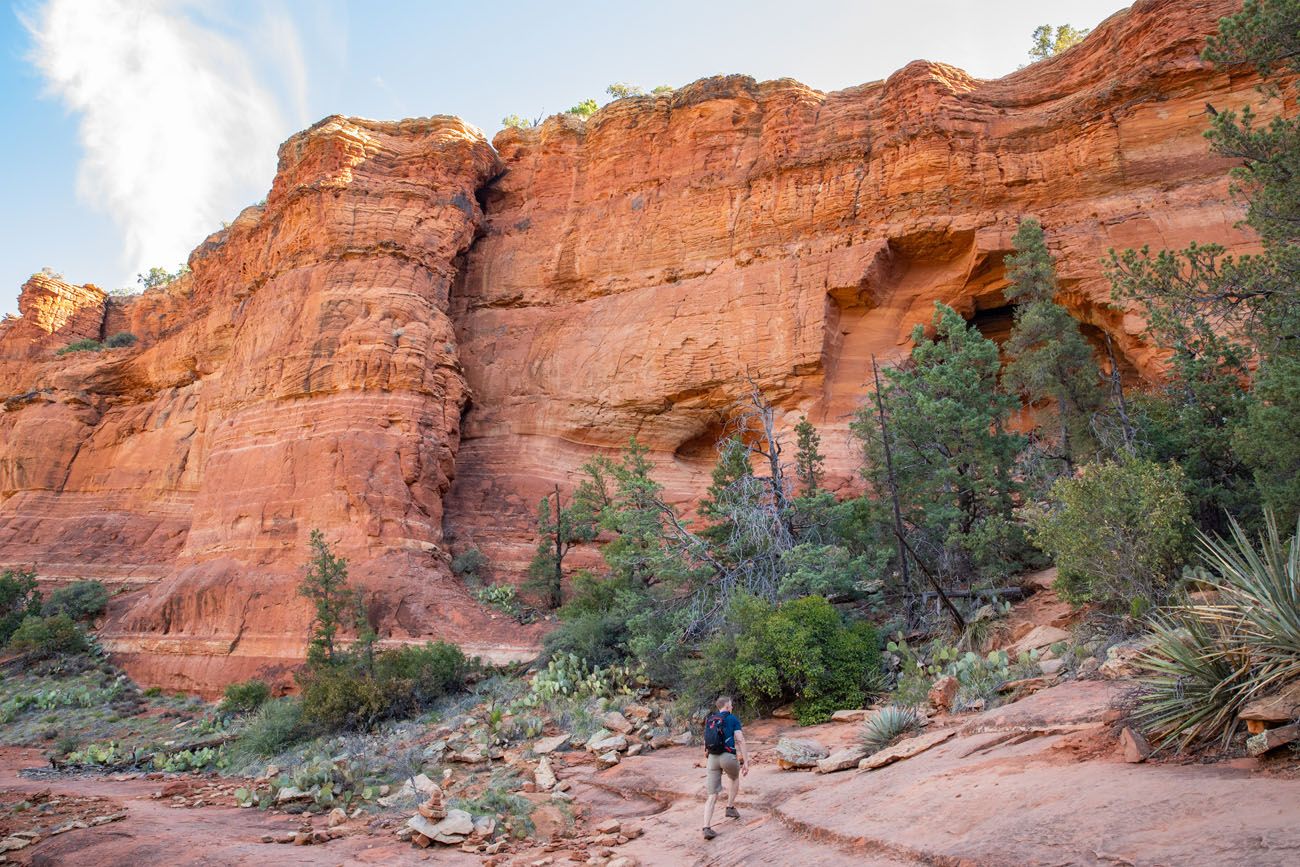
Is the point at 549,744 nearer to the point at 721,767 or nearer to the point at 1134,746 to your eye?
the point at 721,767

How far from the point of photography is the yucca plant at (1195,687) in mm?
5566

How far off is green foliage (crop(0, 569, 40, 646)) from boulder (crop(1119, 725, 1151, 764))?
32628 millimetres

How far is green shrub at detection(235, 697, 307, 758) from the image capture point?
15656mm

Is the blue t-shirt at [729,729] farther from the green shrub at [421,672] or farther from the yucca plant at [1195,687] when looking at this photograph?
the green shrub at [421,672]

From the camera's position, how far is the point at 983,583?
50.3ft

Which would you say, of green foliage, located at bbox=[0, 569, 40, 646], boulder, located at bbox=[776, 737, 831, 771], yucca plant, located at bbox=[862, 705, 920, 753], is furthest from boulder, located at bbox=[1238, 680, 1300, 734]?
green foliage, located at bbox=[0, 569, 40, 646]

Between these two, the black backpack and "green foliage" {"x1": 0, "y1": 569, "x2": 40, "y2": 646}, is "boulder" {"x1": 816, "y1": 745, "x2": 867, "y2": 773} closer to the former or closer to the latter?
the black backpack

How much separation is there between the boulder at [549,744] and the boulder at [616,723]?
0.72 meters

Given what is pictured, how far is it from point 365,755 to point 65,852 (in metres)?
5.16

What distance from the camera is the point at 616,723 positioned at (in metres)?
13.8

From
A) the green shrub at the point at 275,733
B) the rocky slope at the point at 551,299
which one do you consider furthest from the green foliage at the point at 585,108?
the green shrub at the point at 275,733

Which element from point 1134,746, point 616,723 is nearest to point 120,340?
point 616,723

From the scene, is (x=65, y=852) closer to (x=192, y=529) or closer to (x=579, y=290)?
(x=192, y=529)

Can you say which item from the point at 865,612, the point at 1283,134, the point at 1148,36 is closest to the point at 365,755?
the point at 865,612
